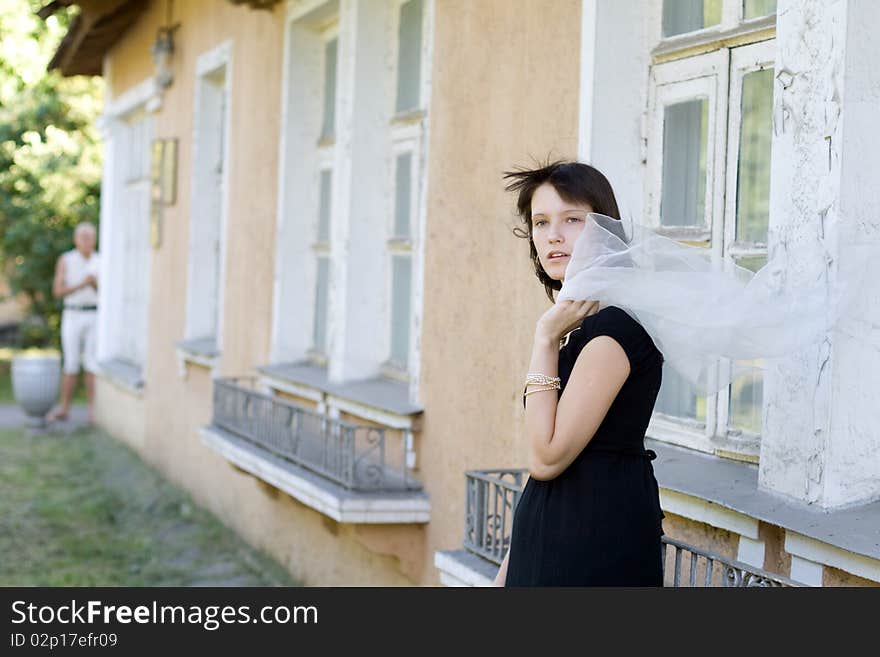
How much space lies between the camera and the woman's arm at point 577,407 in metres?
2.54

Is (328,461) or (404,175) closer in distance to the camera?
(328,461)

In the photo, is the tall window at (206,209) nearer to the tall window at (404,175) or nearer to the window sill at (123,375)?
the window sill at (123,375)

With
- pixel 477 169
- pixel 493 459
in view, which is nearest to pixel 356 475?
pixel 493 459

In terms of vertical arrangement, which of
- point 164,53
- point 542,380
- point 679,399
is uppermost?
point 164,53

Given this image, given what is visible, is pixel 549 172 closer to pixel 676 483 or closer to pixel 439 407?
pixel 676 483

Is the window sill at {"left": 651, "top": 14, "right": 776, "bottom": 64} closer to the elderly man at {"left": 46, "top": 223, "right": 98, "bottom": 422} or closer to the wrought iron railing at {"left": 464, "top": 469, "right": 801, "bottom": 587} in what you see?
the wrought iron railing at {"left": 464, "top": 469, "right": 801, "bottom": 587}

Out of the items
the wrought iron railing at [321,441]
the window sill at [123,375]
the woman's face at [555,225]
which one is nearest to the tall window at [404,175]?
the wrought iron railing at [321,441]

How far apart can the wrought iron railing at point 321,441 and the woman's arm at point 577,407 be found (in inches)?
103

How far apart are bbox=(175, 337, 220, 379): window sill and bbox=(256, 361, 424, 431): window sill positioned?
1397mm

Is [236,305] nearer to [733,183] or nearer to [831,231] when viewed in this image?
[733,183]

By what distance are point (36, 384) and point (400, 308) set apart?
8.34 m

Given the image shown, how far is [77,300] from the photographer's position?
45.5 feet

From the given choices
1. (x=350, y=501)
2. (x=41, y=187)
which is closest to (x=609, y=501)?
(x=350, y=501)

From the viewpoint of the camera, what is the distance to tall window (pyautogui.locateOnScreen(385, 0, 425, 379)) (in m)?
5.96
